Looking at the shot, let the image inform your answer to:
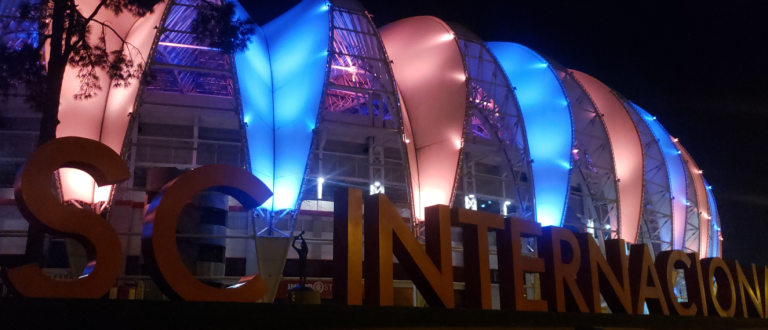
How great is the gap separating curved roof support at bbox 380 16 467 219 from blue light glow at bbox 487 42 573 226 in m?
4.99

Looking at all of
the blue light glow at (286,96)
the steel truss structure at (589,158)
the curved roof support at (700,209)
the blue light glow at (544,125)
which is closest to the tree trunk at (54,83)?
the blue light glow at (286,96)

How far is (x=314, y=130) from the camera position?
20219mm

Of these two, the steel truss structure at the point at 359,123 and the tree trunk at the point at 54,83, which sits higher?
the steel truss structure at the point at 359,123

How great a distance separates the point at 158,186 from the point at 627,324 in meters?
12.0

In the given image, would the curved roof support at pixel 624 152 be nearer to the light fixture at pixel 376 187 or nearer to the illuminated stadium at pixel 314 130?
the illuminated stadium at pixel 314 130

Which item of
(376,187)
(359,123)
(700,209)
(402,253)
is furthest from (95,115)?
(700,209)

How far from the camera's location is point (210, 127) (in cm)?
2470

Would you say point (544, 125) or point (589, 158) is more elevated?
point (544, 125)

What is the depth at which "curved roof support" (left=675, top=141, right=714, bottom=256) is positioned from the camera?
131 feet

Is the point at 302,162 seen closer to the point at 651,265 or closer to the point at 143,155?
the point at 143,155

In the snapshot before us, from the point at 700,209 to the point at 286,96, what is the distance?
3303 centimetres

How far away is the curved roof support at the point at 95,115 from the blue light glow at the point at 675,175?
31.0 metres

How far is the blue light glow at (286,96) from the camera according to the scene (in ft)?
67.7

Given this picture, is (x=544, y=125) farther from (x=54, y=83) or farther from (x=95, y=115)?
(x=54, y=83)
